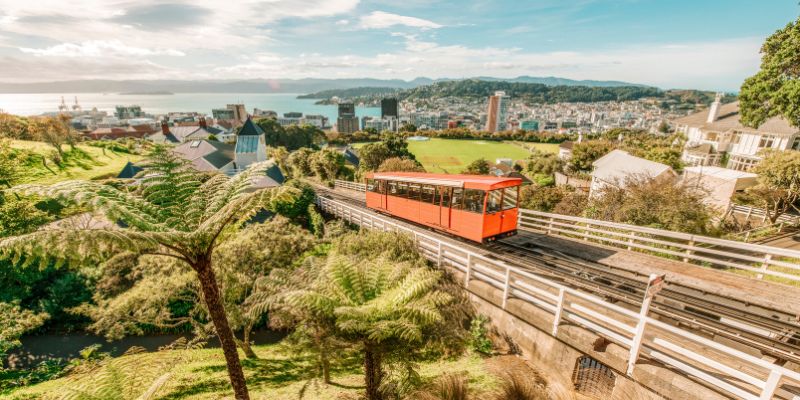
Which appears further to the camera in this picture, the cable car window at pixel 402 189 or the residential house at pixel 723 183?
the residential house at pixel 723 183

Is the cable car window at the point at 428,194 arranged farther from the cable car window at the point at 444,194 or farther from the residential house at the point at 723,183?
the residential house at the point at 723,183

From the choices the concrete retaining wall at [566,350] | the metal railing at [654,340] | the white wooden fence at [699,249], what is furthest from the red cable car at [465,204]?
the concrete retaining wall at [566,350]

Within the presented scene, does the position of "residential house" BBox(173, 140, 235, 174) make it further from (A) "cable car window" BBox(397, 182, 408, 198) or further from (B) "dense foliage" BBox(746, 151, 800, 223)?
(B) "dense foliage" BBox(746, 151, 800, 223)

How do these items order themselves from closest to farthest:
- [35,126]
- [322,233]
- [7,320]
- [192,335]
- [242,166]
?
[7,320] < [192,335] < [322,233] < [242,166] < [35,126]

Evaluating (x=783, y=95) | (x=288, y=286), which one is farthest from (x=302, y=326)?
(x=783, y=95)

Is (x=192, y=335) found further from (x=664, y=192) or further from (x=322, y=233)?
(x=664, y=192)

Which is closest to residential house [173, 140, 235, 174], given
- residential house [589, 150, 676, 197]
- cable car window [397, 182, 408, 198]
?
cable car window [397, 182, 408, 198]
